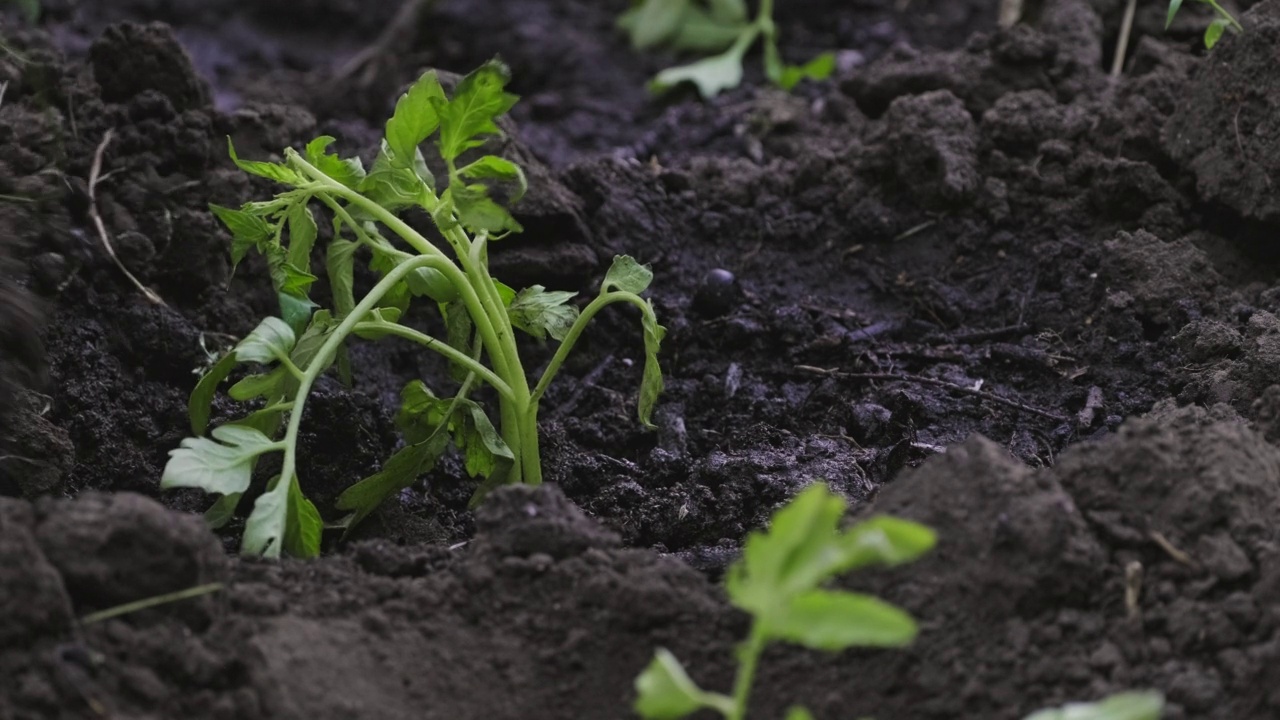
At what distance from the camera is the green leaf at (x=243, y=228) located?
204cm

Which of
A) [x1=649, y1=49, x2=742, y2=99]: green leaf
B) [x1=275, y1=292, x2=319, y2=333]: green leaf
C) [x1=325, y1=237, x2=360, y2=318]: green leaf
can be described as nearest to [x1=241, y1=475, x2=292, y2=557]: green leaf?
[x1=275, y1=292, x2=319, y2=333]: green leaf

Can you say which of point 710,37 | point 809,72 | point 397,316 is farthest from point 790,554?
point 710,37

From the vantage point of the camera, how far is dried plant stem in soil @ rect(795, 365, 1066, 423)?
2.33 m

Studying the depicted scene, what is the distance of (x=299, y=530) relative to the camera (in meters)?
1.84

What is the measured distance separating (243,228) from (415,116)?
0.36 m

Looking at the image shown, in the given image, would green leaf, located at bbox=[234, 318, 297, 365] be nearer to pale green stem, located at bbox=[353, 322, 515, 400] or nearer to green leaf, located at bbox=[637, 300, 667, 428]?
pale green stem, located at bbox=[353, 322, 515, 400]

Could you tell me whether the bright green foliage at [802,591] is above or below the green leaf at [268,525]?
above

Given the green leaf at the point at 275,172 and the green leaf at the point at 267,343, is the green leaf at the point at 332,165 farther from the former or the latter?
the green leaf at the point at 267,343

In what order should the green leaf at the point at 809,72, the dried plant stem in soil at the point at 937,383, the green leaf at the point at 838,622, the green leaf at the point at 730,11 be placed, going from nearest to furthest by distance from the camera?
the green leaf at the point at 838,622, the dried plant stem in soil at the point at 937,383, the green leaf at the point at 809,72, the green leaf at the point at 730,11

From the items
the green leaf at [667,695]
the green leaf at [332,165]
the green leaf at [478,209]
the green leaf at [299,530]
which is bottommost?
the green leaf at [299,530]

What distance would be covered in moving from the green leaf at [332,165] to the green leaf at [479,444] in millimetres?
389

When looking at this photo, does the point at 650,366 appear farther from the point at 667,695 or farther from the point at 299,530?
the point at 667,695

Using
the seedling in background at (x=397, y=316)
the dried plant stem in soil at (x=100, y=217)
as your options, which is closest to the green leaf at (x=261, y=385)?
the seedling in background at (x=397, y=316)

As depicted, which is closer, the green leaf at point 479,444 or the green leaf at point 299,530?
the green leaf at point 299,530
